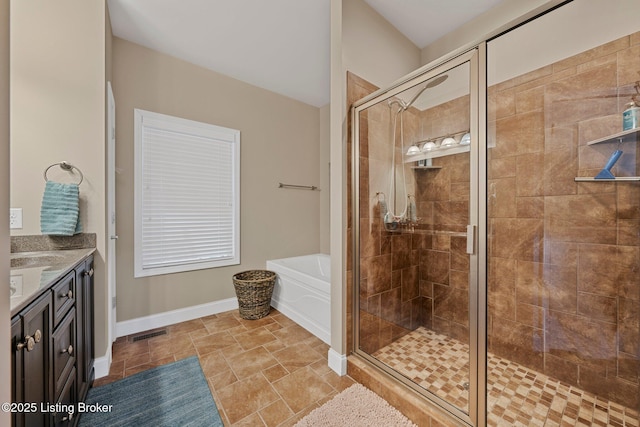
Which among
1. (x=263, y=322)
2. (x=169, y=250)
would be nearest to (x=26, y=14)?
(x=169, y=250)

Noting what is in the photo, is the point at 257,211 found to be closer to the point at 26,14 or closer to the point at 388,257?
the point at 388,257

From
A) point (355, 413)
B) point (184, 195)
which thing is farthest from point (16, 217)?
point (355, 413)

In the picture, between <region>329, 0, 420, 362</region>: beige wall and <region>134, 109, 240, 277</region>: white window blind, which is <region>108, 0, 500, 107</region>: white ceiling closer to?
<region>329, 0, 420, 362</region>: beige wall

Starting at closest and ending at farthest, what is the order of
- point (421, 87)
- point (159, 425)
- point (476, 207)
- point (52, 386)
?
point (52, 386) → point (476, 207) → point (159, 425) → point (421, 87)

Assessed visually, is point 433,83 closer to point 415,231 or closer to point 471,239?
point 471,239

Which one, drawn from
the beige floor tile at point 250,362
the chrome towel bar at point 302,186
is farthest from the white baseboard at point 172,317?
the chrome towel bar at point 302,186

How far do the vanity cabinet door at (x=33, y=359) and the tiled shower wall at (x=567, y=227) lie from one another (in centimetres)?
188

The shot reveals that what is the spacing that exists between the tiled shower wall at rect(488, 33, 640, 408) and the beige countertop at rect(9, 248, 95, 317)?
6.12 feet

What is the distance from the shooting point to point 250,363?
78.6 inches

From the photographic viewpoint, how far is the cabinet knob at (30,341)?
752mm

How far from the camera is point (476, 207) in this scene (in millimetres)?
1296

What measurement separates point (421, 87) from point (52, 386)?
2.43m

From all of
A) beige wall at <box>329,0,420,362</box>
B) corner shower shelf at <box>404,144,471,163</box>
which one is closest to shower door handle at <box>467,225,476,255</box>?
corner shower shelf at <box>404,144,471,163</box>

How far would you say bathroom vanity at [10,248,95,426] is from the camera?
76 centimetres
